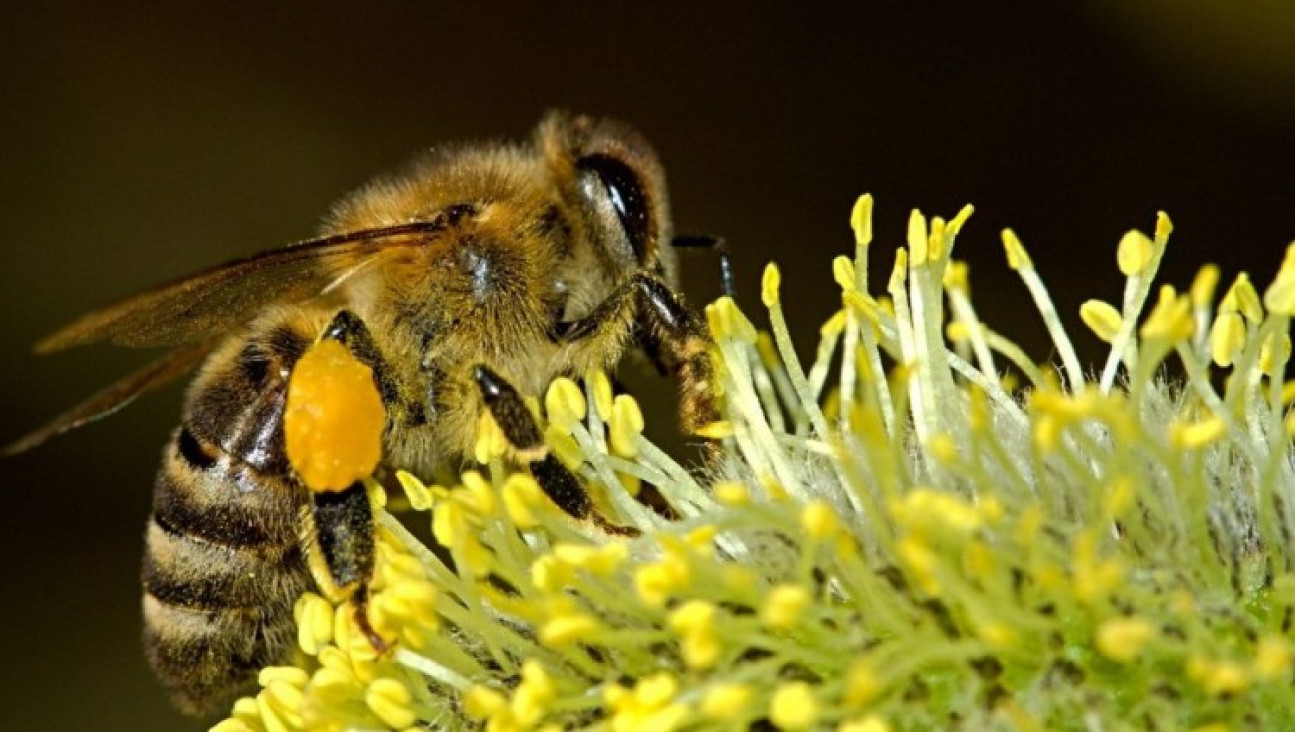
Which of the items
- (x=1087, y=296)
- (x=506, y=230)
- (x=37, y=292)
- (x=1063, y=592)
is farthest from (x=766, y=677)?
(x=37, y=292)

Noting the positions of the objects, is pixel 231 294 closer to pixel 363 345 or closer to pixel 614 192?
pixel 363 345

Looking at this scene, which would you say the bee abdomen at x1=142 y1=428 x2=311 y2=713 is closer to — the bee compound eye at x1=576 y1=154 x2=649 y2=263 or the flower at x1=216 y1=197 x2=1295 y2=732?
the flower at x1=216 y1=197 x2=1295 y2=732

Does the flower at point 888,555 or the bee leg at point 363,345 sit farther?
the bee leg at point 363,345

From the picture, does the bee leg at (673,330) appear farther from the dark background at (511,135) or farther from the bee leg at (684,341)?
the dark background at (511,135)

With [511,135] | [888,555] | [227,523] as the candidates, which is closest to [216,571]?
[227,523]

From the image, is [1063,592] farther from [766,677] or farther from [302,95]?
[302,95]

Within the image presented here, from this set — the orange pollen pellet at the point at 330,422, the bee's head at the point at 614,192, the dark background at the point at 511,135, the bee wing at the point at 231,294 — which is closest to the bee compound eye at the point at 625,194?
the bee's head at the point at 614,192
